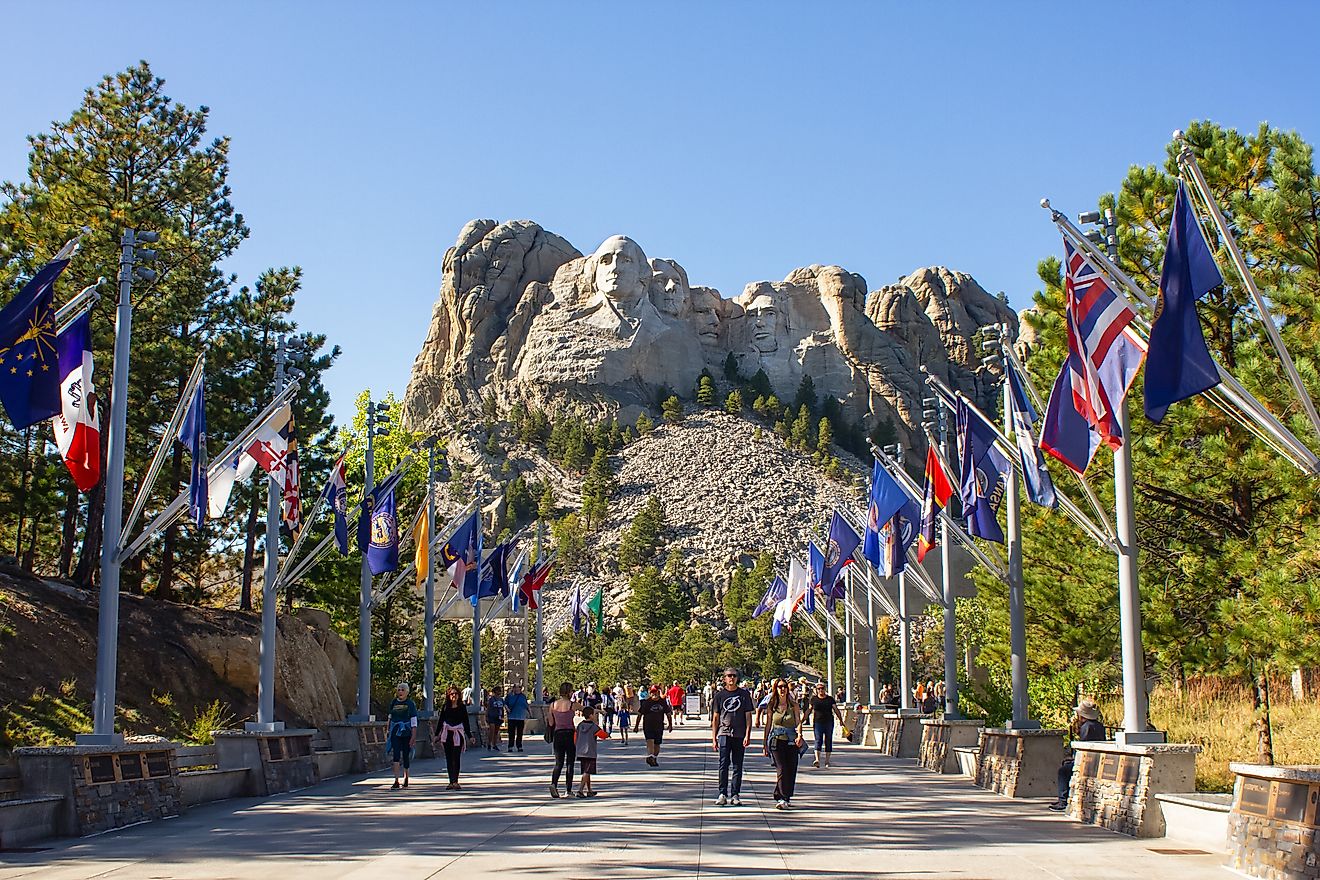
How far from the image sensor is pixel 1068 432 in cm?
1362

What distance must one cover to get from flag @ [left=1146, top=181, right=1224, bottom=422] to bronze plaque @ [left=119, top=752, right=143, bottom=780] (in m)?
11.2

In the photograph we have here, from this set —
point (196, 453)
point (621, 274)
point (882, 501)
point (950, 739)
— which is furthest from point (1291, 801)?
point (621, 274)

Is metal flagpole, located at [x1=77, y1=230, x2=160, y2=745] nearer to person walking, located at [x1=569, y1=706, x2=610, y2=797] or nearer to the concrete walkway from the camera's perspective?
the concrete walkway

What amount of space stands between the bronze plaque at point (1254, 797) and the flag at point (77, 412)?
37.6 feet

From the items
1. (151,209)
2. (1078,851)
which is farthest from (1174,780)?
(151,209)

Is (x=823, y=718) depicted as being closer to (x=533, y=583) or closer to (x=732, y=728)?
(x=732, y=728)

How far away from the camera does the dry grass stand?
16922mm

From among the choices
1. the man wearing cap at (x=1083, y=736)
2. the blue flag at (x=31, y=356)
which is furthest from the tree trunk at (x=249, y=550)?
the man wearing cap at (x=1083, y=736)

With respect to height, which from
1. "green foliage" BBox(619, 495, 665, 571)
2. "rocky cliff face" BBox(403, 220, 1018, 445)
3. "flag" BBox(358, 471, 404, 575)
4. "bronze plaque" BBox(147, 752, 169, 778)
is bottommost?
"bronze plaque" BBox(147, 752, 169, 778)

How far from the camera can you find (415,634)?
52344mm

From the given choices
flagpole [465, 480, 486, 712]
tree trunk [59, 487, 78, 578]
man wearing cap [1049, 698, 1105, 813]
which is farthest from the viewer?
flagpole [465, 480, 486, 712]

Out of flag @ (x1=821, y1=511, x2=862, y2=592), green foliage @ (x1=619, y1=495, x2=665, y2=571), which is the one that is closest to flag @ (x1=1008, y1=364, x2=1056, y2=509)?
flag @ (x1=821, y1=511, x2=862, y2=592)

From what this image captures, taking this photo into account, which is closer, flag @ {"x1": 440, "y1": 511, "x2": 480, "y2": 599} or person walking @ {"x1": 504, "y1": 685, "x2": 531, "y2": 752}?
flag @ {"x1": 440, "y1": 511, "x2": 480, "y2": 599}

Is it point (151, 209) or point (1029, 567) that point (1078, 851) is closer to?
point (1029, 567)
